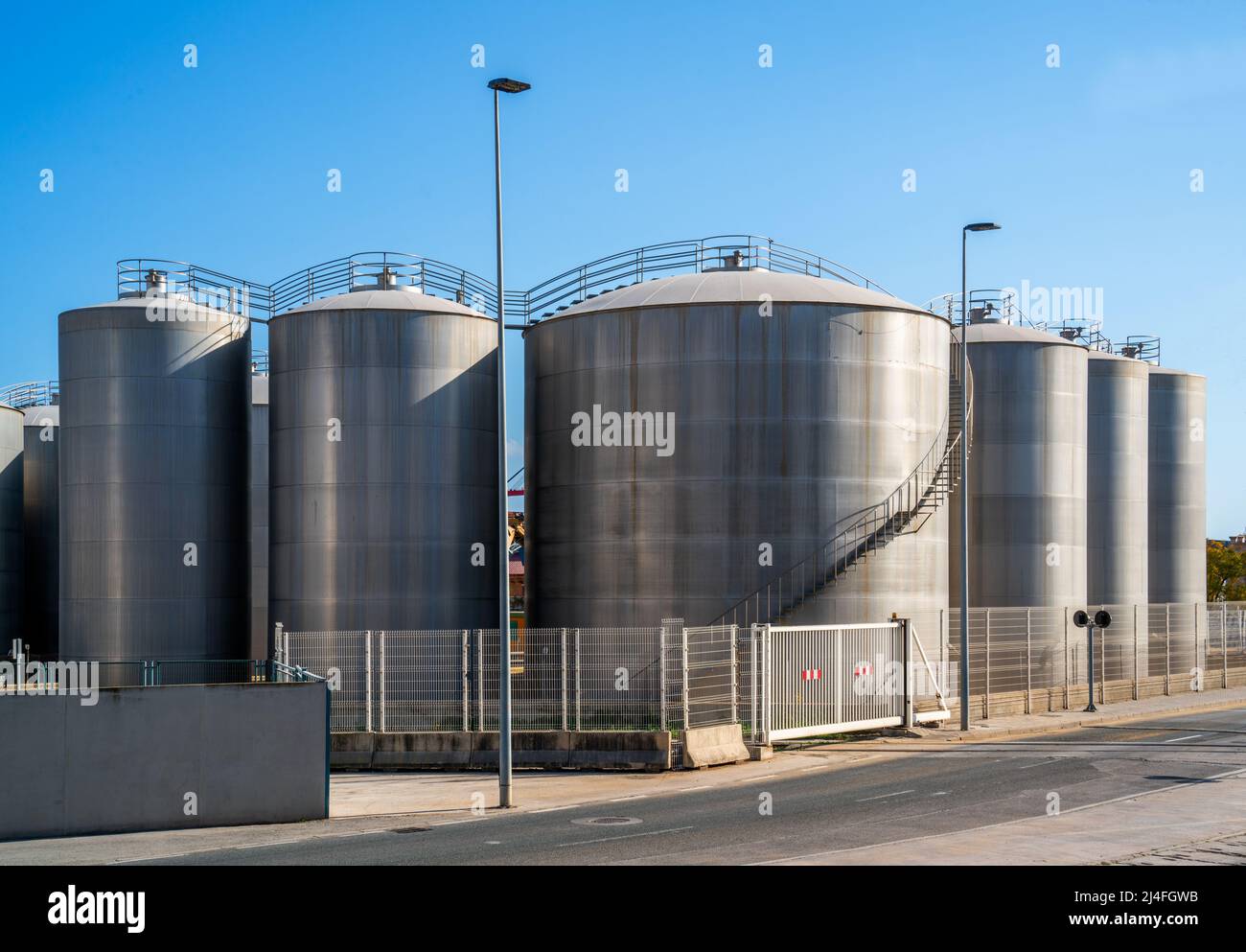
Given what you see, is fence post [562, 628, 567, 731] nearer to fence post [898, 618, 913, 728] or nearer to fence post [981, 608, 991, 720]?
fence post [898, 618, 913, 728]

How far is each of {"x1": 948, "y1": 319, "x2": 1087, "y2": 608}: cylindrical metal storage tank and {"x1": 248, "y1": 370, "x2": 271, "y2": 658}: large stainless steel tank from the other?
23.9 m

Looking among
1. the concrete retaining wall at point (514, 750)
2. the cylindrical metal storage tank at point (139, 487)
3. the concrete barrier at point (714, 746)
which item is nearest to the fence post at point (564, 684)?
the concrete retaining wall at point (514, 750)

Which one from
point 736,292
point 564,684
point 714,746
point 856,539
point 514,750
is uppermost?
point 736,292

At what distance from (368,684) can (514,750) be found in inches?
125

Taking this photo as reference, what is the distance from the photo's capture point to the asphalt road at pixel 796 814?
15.3 meters

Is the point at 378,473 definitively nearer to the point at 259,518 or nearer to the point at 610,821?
the point at 259,518

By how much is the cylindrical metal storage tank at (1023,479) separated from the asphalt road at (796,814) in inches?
610

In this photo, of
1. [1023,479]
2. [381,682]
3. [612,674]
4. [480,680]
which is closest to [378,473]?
[381,682]

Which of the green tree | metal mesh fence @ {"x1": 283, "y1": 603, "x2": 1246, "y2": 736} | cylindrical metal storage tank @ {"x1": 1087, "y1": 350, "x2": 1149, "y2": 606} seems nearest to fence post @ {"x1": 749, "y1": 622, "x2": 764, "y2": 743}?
metal mesh fence @ {"x1": 283, "y1": 603, "x2": 1246, "y2": 736}

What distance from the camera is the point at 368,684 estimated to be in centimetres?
2508

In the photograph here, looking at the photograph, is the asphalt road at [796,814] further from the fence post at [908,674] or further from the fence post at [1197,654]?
the fence post at [1197,654]

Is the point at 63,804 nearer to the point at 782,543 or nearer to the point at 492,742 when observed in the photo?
the point at 492,742
